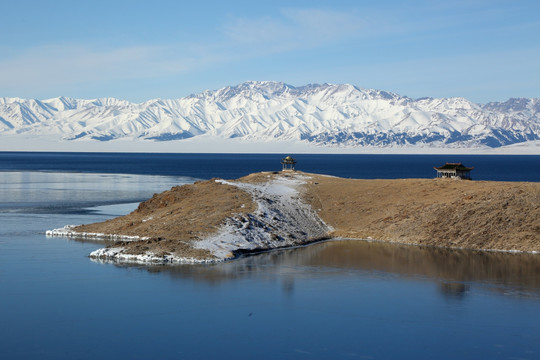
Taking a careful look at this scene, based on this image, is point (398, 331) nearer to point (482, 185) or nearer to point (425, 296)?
point (425, 296)

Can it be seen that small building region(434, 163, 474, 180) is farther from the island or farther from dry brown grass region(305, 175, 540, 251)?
dry brown grass region(305, 175, 540, 251)

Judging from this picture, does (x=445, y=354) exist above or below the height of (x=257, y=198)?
below

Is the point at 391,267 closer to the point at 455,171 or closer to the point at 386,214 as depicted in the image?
the point at 386,214

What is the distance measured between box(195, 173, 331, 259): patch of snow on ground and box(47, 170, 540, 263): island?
125 millimetres

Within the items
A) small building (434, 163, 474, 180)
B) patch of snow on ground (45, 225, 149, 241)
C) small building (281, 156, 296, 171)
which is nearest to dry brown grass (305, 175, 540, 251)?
small building (434, 163, 474, 180)

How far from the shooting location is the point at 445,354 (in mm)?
38531

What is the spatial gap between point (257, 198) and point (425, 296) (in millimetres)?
37477

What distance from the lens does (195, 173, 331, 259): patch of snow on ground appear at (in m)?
70.2

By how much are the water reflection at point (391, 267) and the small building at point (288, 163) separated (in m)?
43.1

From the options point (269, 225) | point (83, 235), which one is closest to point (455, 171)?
point (269, 225)

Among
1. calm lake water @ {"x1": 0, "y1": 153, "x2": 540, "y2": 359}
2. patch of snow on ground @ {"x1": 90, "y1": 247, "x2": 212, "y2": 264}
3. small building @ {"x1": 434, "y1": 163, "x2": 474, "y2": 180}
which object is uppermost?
small building @ {"x1": 434, "y1": 163, "x2": 474, "y2": 180}

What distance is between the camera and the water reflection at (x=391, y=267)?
57.2m

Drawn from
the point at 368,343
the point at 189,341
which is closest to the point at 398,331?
the point at 368,343

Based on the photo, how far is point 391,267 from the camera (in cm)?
6384
